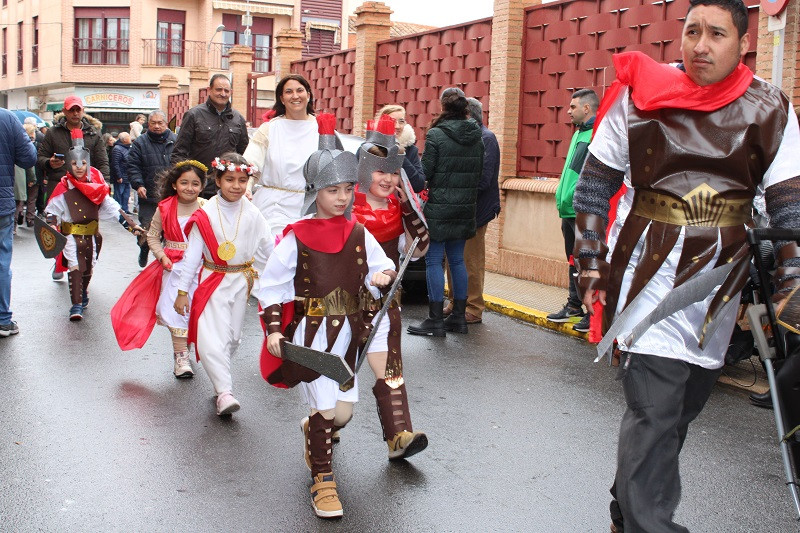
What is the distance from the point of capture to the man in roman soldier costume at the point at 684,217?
376 centimetres

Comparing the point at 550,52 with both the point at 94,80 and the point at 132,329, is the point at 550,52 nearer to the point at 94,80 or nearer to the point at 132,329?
the point at 132,329

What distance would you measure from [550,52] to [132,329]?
23.4 ft

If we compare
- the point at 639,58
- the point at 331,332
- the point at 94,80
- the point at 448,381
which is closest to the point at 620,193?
the point at 639,58

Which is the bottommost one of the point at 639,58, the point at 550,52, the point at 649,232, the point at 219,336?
the point at 219,336

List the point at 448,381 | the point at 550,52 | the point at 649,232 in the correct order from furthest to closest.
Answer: the point at 550,52, the point at 448,381, the point at 649,232

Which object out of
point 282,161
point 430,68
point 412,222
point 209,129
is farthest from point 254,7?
point 412,222

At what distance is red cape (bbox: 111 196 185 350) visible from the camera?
7.70 meters

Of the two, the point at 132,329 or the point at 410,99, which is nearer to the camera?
the point at 132,329

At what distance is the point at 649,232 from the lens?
12.8 ft

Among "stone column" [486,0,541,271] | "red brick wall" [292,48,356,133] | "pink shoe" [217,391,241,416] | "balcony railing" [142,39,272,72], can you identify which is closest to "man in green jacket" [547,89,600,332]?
"pink shoe" [217,391,241,416]

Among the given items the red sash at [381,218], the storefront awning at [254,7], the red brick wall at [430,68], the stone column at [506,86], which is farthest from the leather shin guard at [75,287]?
the storefront awning at [254,7]

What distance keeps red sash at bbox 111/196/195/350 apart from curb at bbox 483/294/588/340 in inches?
145

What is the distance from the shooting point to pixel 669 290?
387 cm

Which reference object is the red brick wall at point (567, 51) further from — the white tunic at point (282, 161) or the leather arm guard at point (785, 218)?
the leather arm guard at point (785, 218)
